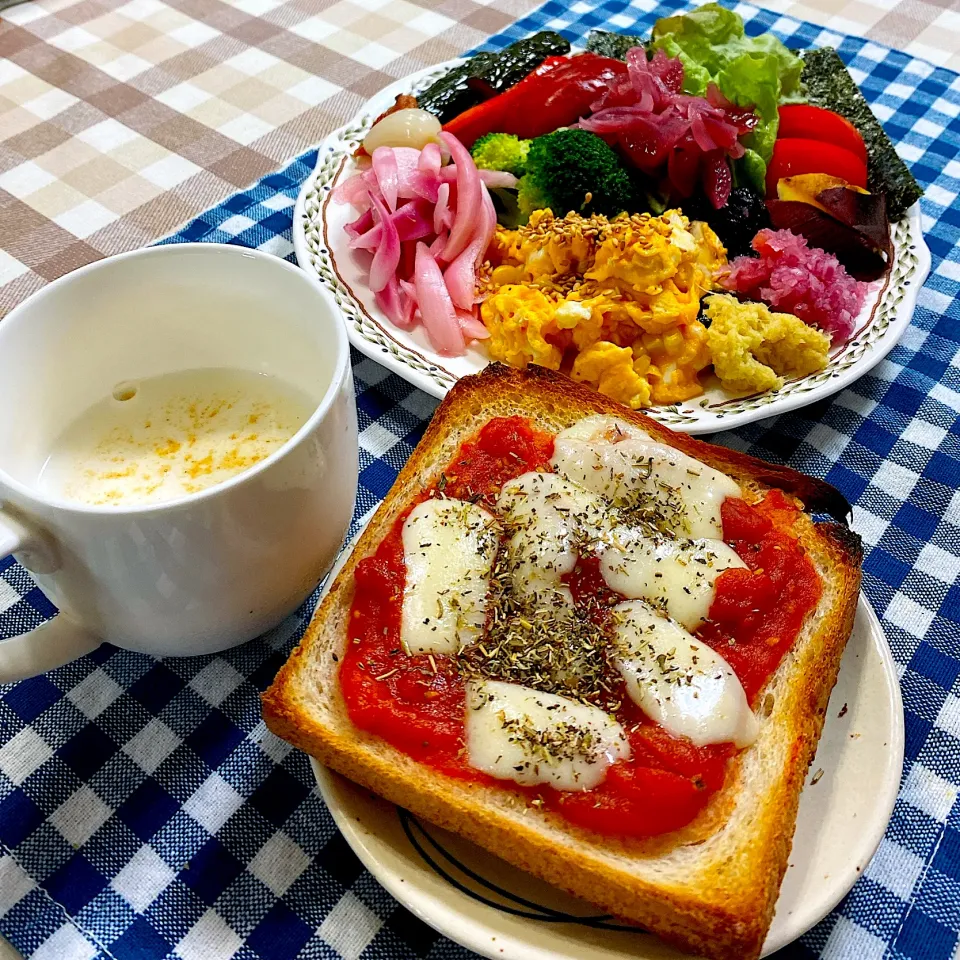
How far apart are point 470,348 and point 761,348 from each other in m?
0.86

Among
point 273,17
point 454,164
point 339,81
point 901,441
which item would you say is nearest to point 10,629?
point 454,164

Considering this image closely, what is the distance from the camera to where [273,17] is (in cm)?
443

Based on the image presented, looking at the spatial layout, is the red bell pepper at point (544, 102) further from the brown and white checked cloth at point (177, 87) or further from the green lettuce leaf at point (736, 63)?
the brown and white checked cloth at point (177, 87)

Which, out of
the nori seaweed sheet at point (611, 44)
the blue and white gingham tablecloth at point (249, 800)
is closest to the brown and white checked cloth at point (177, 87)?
the nori seaweed sheet at point (611, 44)

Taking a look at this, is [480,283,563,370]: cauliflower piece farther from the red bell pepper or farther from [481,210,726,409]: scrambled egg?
the red bell pepper

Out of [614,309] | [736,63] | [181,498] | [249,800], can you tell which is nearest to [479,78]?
[736,63]

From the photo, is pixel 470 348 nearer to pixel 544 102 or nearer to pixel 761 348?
pixel 761 348

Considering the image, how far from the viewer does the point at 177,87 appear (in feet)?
13.0

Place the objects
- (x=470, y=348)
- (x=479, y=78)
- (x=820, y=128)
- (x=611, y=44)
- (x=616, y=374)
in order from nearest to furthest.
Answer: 1. (x=616, y=374)
2. (x=470, y=348)
3. (x=820, y=128)
4. (x=479, y=78)
5. (x=611, y=44)

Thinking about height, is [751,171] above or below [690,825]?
above

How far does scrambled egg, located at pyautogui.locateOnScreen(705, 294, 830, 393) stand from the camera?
247cm

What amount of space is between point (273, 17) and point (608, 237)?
9.26 feet

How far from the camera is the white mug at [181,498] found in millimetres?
1427

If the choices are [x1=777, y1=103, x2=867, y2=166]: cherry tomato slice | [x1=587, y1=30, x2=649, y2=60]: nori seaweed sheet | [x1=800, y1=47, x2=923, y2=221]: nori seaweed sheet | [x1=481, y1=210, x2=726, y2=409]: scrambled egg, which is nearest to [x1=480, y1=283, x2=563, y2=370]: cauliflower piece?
[x1=481, y1=210, x2=726, y2=409]: scrambled egg
